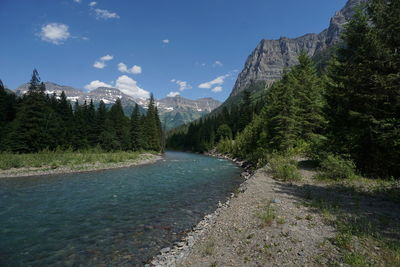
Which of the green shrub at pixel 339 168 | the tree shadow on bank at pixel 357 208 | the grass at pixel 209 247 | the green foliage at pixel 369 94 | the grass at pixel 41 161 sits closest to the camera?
the tree shadow on bank at pixel 357 208

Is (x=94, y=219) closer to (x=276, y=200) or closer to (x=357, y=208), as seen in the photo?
(x=276, y=200)

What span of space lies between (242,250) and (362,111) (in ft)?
48.0

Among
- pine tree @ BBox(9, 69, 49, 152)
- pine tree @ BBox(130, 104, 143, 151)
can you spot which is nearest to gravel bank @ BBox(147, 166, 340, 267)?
pine tree @ BBox(9, 69, 49, 152)

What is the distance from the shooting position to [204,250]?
294 inches

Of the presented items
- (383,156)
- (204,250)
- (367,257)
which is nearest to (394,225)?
(367,257)

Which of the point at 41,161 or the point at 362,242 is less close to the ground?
the point at 41,161

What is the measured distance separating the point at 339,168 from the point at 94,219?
1821cm

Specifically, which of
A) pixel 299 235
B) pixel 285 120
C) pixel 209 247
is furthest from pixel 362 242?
pixel 285 120

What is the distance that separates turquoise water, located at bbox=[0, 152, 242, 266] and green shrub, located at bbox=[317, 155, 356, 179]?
28.6 ft

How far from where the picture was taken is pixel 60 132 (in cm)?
4553

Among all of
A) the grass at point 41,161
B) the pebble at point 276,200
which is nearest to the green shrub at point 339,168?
the pebble at point 276,200

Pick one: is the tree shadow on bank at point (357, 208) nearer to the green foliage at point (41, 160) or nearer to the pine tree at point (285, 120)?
the pine tree at point (285, 120)

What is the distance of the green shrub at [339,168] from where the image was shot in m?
15.7

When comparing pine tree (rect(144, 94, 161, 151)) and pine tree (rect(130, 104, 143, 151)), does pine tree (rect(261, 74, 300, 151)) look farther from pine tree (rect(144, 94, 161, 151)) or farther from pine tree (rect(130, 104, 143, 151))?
pine tree (rect(144, 94, 161, 151))
